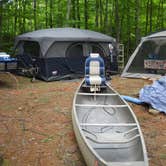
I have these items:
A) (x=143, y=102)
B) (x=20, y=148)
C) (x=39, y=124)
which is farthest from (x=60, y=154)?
(x=143, y=102)

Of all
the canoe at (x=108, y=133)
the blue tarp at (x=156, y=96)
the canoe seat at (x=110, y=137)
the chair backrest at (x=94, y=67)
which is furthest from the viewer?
the chair backrest at (x=94, y=67)

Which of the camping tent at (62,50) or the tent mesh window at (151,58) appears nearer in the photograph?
the tent mesh window at (151,58)

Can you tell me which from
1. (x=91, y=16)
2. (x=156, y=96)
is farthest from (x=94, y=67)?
(x=91, y=16)

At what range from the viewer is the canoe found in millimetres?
4377

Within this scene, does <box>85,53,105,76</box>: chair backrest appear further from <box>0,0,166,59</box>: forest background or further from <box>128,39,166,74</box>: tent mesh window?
<box>0,0,166,59</box>: forest background

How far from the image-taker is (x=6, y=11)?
720 inches

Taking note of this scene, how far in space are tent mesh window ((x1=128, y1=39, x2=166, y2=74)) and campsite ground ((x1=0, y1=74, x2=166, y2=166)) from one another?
8.46 ft

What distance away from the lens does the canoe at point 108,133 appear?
438cm

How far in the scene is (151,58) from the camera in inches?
445

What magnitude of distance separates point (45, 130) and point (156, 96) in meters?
2.56

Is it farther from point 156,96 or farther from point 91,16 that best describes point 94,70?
point 91,16

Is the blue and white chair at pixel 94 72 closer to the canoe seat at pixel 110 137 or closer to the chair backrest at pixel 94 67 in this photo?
the chair backrest at pixel 94 67

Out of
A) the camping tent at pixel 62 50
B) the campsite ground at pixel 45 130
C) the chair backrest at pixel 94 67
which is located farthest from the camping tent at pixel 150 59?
the chair backrest at pixel 94 67

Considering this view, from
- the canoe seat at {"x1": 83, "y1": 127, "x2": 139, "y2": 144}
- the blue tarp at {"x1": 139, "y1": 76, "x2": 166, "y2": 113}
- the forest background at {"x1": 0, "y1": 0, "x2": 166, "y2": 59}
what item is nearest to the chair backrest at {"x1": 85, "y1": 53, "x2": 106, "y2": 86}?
the blue tarp at {"x1": 139, "y1": 76, "x2": 166, "y2": 113}
